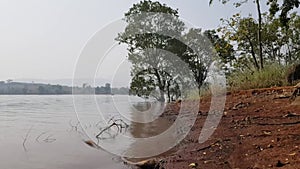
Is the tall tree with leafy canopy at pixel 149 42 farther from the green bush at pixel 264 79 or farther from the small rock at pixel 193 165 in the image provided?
the small rock at pixel 193 165

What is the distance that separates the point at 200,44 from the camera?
78.1 feet

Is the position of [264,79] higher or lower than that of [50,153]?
higher

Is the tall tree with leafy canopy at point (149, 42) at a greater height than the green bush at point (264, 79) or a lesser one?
greater

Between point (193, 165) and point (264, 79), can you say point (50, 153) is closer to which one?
point (193, 165)

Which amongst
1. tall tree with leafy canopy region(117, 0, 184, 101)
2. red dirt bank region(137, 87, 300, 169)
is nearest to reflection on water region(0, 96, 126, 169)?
red dirt bank region(137, 87, 300, 169)

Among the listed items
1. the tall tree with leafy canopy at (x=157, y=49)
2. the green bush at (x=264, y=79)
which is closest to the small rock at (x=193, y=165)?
the green bush at (x=264, y=79)

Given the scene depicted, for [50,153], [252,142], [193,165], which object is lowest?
[50,153]

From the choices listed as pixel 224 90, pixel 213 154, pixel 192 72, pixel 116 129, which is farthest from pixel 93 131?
pixel 192 72

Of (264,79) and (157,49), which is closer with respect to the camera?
(264,79)

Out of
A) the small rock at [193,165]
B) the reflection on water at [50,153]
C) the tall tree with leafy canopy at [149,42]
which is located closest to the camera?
the small rock at [193,165]

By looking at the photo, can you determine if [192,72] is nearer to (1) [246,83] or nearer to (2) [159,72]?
(2) [159,72]

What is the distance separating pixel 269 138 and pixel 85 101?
1746cm

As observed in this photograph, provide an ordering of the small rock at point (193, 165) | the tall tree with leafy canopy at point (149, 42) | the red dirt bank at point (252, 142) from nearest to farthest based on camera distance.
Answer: the red dirt bank at point (252, 142), the small rock at point (193, 165), the tall tree with leafy canopy at point (149, 42)

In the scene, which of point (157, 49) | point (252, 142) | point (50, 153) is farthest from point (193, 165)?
point (157, 49)
